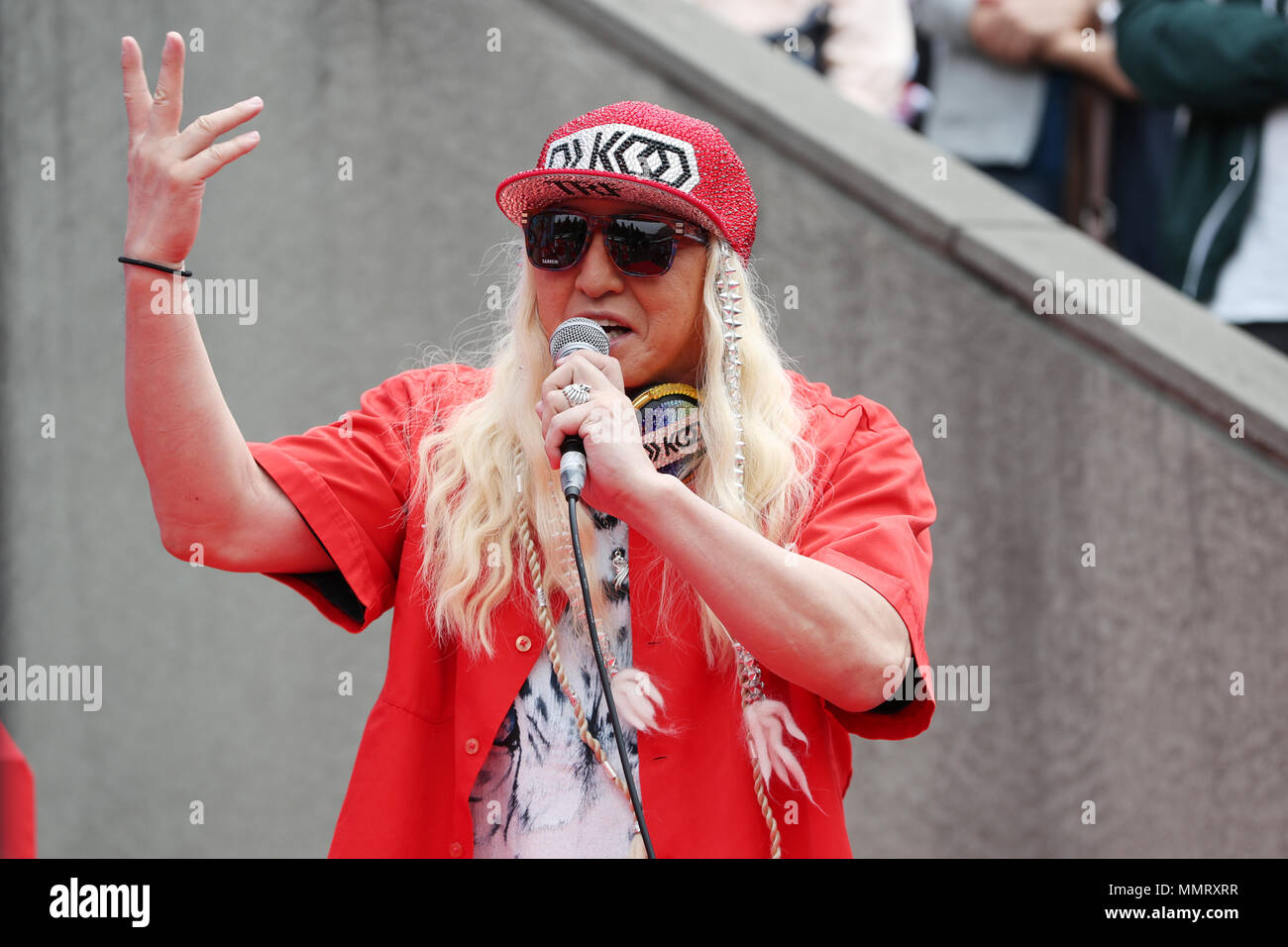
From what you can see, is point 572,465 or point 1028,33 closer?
point 572,465

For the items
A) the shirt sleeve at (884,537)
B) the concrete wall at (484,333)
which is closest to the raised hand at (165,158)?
the shirt sleeve at (884,537)

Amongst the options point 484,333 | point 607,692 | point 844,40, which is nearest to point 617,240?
point 607,692

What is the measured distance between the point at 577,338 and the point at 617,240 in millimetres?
240

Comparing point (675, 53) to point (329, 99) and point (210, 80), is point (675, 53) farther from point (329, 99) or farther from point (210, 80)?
point (210, 80)

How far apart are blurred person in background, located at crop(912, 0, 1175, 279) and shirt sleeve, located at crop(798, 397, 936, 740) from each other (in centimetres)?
295

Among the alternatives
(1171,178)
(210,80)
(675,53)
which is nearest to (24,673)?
(210,80)

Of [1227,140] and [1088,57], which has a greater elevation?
[1088,57]

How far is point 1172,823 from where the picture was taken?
4309mm

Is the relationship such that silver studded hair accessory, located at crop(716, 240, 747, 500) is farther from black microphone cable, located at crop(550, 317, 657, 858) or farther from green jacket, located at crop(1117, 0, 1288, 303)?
green jacket, located at crop(1117, 0, 1288, 303)

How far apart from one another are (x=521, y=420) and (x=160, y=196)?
0.71m

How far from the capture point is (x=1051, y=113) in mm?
5102

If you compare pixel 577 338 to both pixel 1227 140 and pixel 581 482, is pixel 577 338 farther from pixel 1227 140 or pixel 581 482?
pixel 1227 140

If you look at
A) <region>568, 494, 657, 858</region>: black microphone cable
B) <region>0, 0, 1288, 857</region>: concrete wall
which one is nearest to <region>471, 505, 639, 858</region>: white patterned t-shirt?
<region>568, 494, 657, 858</region>: black microphone cable

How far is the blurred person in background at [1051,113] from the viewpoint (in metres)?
5.01
